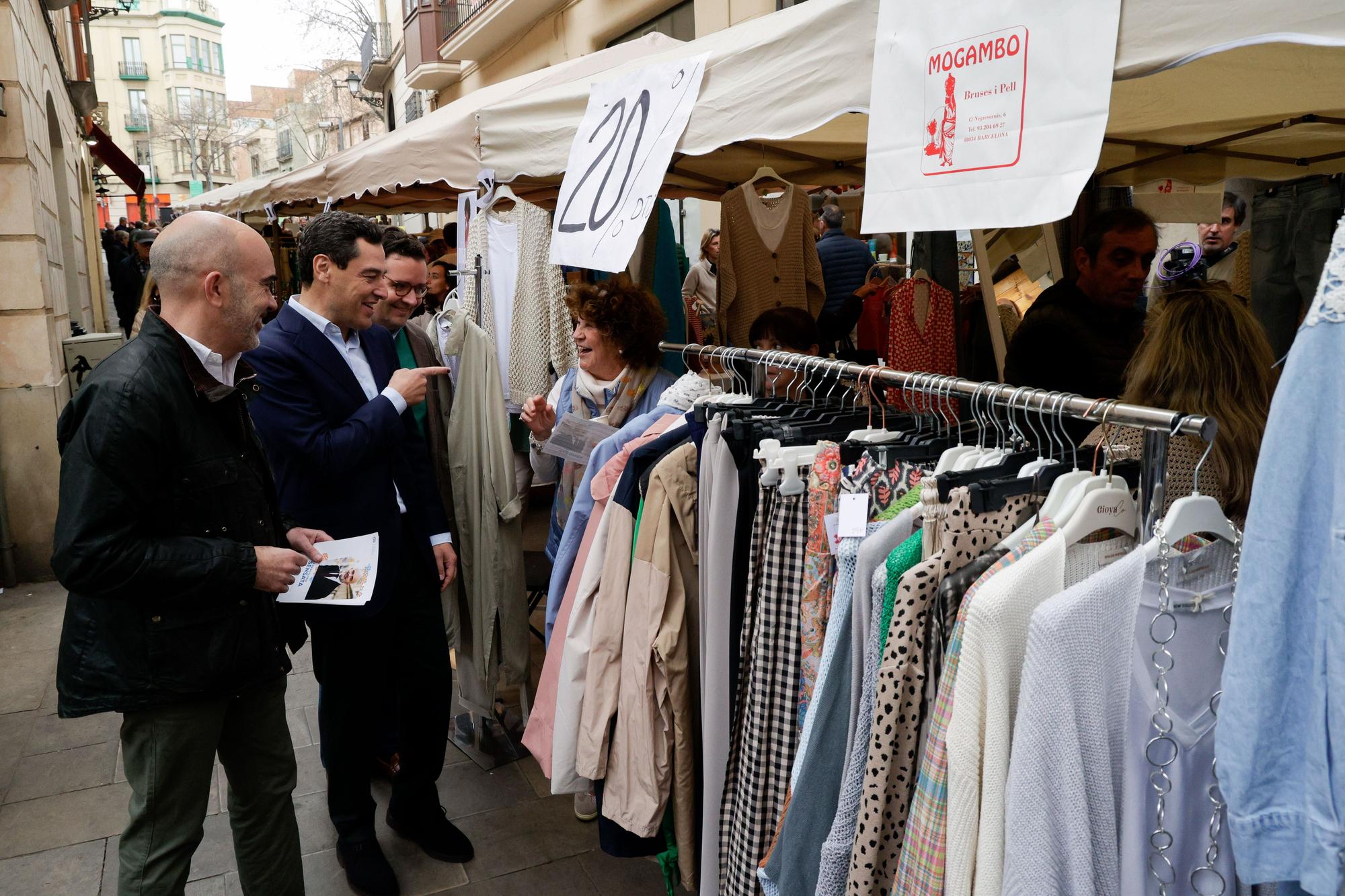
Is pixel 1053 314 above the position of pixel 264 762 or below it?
above

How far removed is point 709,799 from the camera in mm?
2146

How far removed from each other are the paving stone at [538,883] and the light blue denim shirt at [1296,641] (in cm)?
228

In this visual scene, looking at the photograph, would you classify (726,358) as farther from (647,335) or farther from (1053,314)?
(1053,314)

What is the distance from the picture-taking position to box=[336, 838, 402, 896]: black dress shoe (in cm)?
295

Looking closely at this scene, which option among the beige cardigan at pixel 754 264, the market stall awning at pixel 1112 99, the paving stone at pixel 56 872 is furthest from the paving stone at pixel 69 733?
the beige cardigan at pixel 754 264

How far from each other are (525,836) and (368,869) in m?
0.55

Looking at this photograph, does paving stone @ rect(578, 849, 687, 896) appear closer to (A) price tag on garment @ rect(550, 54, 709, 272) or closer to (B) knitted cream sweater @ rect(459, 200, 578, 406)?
(B) knitted cream sweater @ rect(459, 200, 578, 406)

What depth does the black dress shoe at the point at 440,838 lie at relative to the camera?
3148mm

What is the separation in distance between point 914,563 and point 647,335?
6.13 ft

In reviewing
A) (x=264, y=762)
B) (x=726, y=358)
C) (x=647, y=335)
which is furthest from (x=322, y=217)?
(x=264, y=762)

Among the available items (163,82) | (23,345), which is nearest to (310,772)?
(23,345)

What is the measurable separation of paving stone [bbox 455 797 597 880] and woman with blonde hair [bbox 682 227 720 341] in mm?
3389

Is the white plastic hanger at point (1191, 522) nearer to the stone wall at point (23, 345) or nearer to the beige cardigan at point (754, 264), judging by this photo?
the beige cardigan at point (754, 264)

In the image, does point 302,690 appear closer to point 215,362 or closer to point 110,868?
point 110,868
